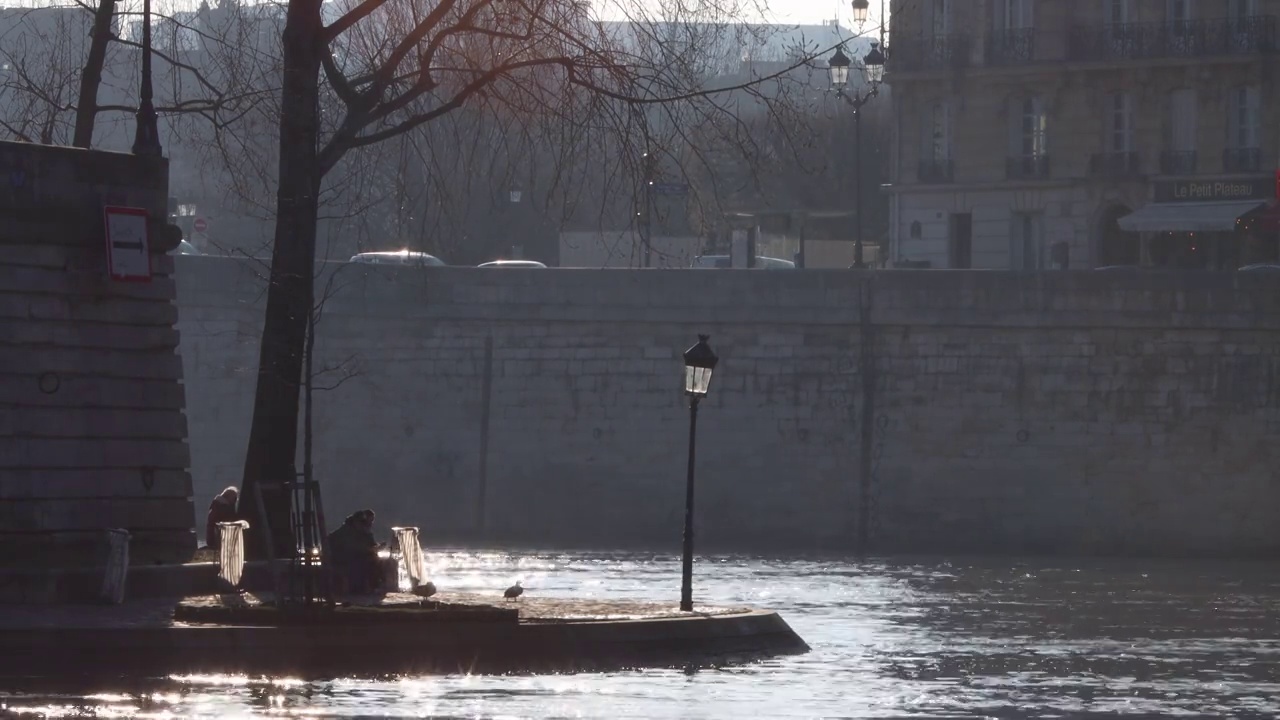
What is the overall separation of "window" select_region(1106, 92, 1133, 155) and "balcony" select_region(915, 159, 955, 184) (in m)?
3.45

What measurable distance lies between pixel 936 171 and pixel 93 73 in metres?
28.3

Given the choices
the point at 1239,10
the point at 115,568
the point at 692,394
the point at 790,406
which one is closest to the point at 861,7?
the point at 790,406

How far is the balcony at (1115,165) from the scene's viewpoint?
140 feet

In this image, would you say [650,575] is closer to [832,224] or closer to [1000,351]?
[1000,351]

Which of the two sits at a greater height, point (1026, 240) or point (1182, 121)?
point (1182, 121)

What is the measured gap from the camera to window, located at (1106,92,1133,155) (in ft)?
140

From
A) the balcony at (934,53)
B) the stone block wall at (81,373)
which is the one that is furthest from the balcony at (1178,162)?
the stone block wall at (81,373)

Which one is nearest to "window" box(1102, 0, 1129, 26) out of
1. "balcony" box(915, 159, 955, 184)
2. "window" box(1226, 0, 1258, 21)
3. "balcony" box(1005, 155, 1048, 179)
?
"window" box(1226, 0, 1258, 21)

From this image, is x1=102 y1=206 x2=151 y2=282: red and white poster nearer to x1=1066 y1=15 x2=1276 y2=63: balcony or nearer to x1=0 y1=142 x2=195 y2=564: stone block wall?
x1=0 y1=142 x2=195 y2=564: stone block wall

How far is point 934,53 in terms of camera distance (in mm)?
44188

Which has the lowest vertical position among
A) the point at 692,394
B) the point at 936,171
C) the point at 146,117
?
the point at 692,394

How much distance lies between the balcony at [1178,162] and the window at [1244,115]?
776mm

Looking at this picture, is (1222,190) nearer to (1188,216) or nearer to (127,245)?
Answer: (1188,216)

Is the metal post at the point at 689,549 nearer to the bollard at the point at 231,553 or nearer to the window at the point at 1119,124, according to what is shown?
the bollard at the point at 231,553
